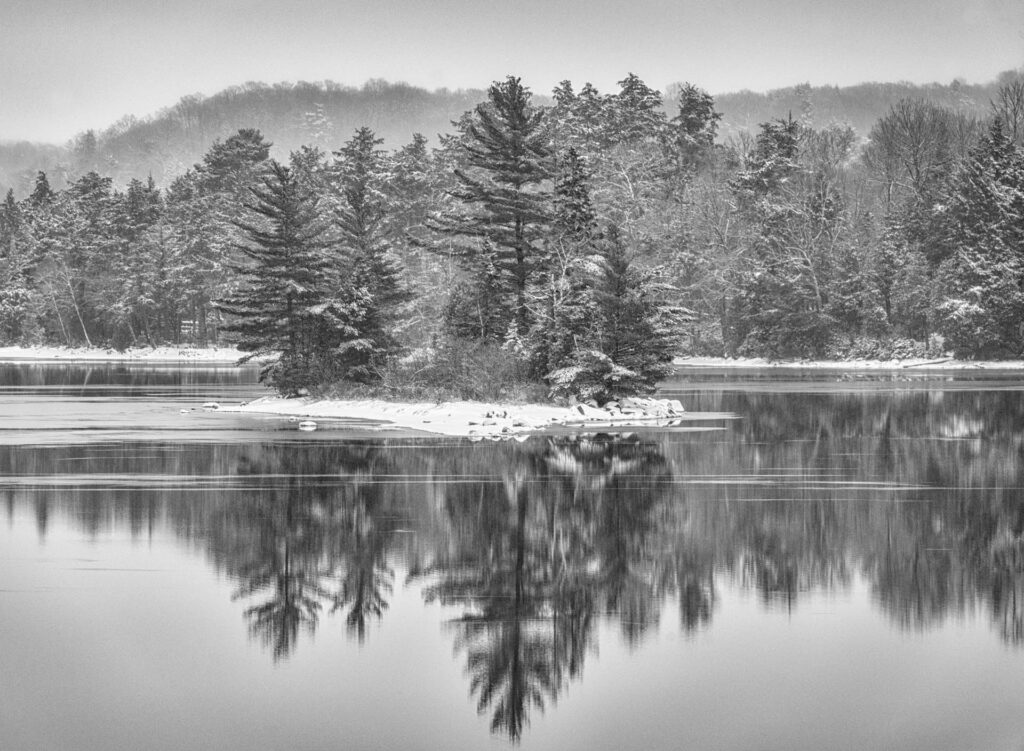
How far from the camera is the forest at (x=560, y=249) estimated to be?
4747 centimetres

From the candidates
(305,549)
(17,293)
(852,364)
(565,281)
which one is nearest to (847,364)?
(852,364)

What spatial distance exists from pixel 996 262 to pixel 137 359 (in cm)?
7172

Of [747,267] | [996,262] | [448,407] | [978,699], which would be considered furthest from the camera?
[747,267]

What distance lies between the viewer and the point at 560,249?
4694 cm

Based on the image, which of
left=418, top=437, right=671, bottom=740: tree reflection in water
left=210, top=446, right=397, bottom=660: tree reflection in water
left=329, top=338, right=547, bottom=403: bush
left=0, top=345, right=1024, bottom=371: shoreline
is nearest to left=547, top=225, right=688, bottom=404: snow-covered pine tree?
left=329, top=338, right=547, bottom=403: bush

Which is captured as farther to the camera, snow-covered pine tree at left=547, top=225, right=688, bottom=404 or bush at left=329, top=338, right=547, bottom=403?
snow-covered pine tree at left=547, top=225, right=688, bottom=404

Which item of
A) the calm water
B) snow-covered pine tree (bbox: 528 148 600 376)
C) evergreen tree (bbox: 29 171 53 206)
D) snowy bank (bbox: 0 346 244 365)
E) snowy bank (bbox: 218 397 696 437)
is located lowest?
the calm water

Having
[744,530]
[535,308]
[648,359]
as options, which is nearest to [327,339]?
[535,308]

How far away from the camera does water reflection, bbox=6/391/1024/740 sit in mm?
12164

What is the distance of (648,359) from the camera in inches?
1714

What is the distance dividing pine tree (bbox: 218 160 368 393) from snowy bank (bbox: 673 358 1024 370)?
4644 centimetres

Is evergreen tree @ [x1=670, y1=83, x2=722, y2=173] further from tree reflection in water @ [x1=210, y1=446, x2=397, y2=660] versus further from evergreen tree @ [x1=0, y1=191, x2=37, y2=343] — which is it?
tree reflection in water @ [x1=210, y1=446, x2=397, y2=660]

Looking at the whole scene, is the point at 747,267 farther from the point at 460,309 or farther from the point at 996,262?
the point at 460,309

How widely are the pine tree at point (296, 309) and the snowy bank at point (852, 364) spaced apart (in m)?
46.4
